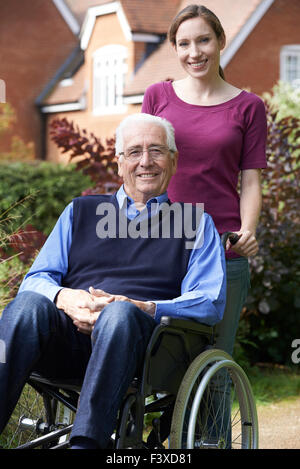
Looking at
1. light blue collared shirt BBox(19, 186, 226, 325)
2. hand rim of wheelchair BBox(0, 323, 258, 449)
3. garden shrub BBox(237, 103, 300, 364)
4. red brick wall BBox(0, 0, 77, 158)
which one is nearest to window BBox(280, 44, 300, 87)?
red brick wall BBox(0, 0, 77, 158)

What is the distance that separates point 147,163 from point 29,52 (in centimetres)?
1939

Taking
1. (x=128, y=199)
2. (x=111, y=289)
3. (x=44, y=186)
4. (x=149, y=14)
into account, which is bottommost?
(x=111, y=289)

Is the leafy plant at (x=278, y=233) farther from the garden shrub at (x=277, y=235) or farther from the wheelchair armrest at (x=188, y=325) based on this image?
the wheelchair armrest at (x=188, y=325)

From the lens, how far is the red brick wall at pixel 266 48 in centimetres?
1667

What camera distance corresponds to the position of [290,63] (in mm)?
17812

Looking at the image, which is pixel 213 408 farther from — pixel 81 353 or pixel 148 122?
pixel 148 122

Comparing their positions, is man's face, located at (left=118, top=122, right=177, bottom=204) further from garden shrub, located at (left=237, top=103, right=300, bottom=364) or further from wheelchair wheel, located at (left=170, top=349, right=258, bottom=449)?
garden shrub, located at (left=237, top=103, right=300, bottom=364)

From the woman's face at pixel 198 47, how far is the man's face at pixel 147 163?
13.9 inches

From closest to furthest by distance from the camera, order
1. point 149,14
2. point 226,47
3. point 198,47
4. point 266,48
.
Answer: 1. point 198,47
2. point 226,47
3. point 266,48
4. point 149,14

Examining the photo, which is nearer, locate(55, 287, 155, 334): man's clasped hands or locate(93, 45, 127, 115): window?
locate(55, 287, 155, 334): man's clasped hands

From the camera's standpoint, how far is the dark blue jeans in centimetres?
243
